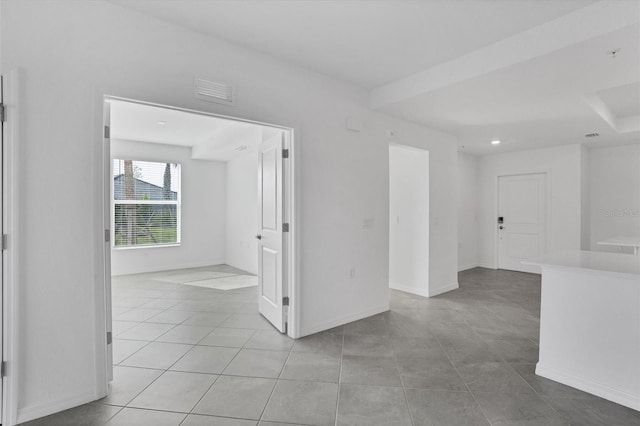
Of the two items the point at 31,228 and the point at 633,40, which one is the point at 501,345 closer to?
the point at 633,40

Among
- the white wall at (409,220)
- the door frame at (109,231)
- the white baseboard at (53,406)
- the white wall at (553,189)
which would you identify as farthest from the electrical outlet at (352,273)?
the white wall at (553,189)

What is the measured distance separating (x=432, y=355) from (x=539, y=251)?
16.1 ft

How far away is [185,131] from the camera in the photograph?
560 cm

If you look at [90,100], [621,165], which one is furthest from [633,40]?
[621,165]

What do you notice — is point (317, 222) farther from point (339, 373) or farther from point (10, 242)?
point (10, 242)

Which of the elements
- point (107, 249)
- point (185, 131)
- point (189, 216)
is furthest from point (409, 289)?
Result: point (189, 216)

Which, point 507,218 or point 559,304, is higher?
point 507,218

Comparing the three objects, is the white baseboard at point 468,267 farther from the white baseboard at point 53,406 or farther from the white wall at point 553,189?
the white baseboard at point 53,406

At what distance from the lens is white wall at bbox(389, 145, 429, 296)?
15.6ft

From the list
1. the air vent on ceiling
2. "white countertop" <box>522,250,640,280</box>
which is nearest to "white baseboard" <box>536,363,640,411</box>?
"white countertop" <box>522,250,640,280</box>

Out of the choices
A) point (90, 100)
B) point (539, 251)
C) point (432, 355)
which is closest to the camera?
point (90, 100)

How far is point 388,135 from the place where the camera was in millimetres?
4086

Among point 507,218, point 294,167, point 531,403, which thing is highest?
point 294,167

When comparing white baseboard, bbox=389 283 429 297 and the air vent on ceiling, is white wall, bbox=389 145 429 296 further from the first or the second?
the air vent on ceiling
